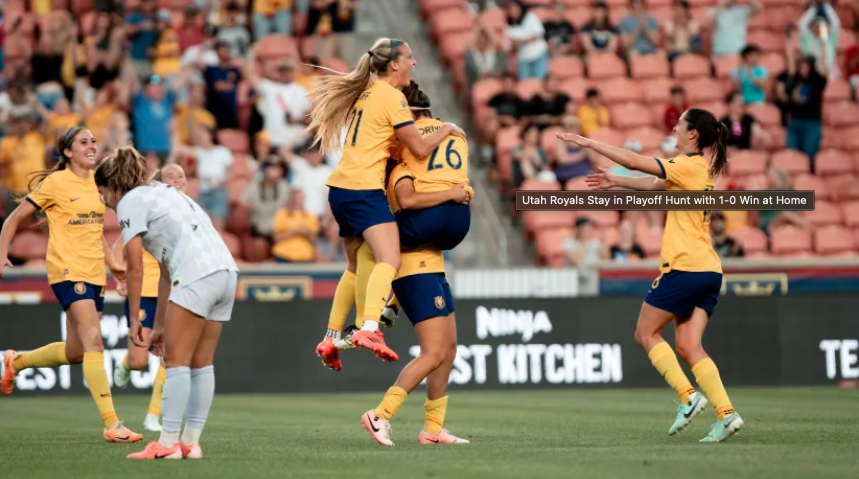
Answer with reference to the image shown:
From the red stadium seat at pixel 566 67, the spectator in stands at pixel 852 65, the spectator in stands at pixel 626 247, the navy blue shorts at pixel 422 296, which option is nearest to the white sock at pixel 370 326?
the navy blue shorts at pixel 422 296

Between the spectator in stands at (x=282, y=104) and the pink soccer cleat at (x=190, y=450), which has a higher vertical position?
the spectator in stands at (x=282, y=104)

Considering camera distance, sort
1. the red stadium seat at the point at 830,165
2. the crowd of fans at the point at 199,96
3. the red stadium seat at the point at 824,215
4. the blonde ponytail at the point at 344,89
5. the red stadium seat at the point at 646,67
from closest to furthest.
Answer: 1. the blonde ponytail at the point at 344,89
2. the crowd of fans at the point at 199,96
3. the red stadium seat at the point at 824,215
4. the red stadium seat at the point at 830,165
5. the red stadium seat at the point at 646,67

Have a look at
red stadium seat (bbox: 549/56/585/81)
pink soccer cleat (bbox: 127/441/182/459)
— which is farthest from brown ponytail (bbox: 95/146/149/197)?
red stadium seat (bbox: 549/56/585/81)

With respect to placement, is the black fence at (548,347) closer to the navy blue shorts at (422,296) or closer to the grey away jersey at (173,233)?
the navy blue shorts at (422,296)

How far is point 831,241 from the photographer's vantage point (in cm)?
1931

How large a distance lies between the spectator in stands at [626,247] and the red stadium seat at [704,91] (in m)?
3.85

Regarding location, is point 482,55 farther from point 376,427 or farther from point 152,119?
point 376,427

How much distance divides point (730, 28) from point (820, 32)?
145 cm

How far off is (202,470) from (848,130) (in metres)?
16.2

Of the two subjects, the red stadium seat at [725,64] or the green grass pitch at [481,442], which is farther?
the red stadium seat at [725,64]

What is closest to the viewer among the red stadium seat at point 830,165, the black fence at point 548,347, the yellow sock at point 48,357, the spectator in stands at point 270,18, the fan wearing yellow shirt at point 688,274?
the fan wearing yellow shirt at point 688,274

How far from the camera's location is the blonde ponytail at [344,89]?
29.5 ft

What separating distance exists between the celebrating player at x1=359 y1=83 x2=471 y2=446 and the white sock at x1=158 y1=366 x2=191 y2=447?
1.33 metres

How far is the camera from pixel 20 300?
1664 centimetres
